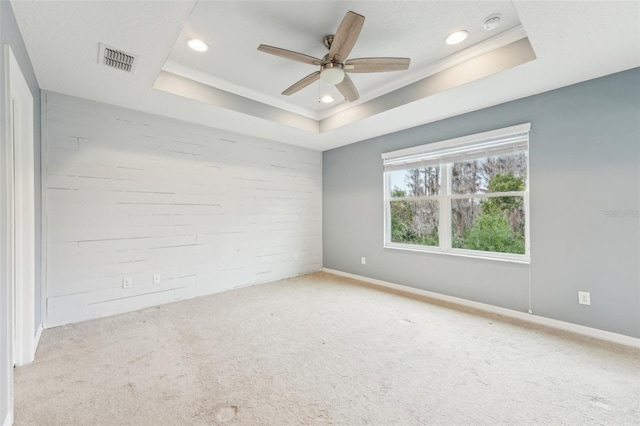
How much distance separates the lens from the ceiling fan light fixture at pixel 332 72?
2203mm

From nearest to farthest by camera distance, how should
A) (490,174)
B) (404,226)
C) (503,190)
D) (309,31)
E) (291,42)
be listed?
(309,31), (291,42), (503,190), (490,174), (404,226)

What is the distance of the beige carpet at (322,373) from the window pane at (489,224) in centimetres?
87

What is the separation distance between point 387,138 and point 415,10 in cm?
227

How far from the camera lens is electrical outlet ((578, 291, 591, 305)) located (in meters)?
2.59

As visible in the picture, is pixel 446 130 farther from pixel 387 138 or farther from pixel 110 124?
pixel 110 124

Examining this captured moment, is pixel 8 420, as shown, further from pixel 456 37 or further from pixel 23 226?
pixel 456 37

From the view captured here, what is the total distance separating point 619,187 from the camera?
2449 mm

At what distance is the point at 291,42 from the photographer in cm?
246

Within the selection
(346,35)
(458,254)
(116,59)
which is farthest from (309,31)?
(458,254)

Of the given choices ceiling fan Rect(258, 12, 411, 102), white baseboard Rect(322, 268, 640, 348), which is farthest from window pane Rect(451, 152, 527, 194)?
ceiling fan Rect(258, 12, 411, 102)

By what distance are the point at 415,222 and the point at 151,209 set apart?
355 centimetres

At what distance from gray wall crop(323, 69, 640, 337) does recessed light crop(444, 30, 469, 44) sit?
3.75ft

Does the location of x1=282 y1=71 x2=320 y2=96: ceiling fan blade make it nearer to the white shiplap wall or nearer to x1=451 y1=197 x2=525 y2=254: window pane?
the white shiplap wall

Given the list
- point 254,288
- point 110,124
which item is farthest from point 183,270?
point 110,124
